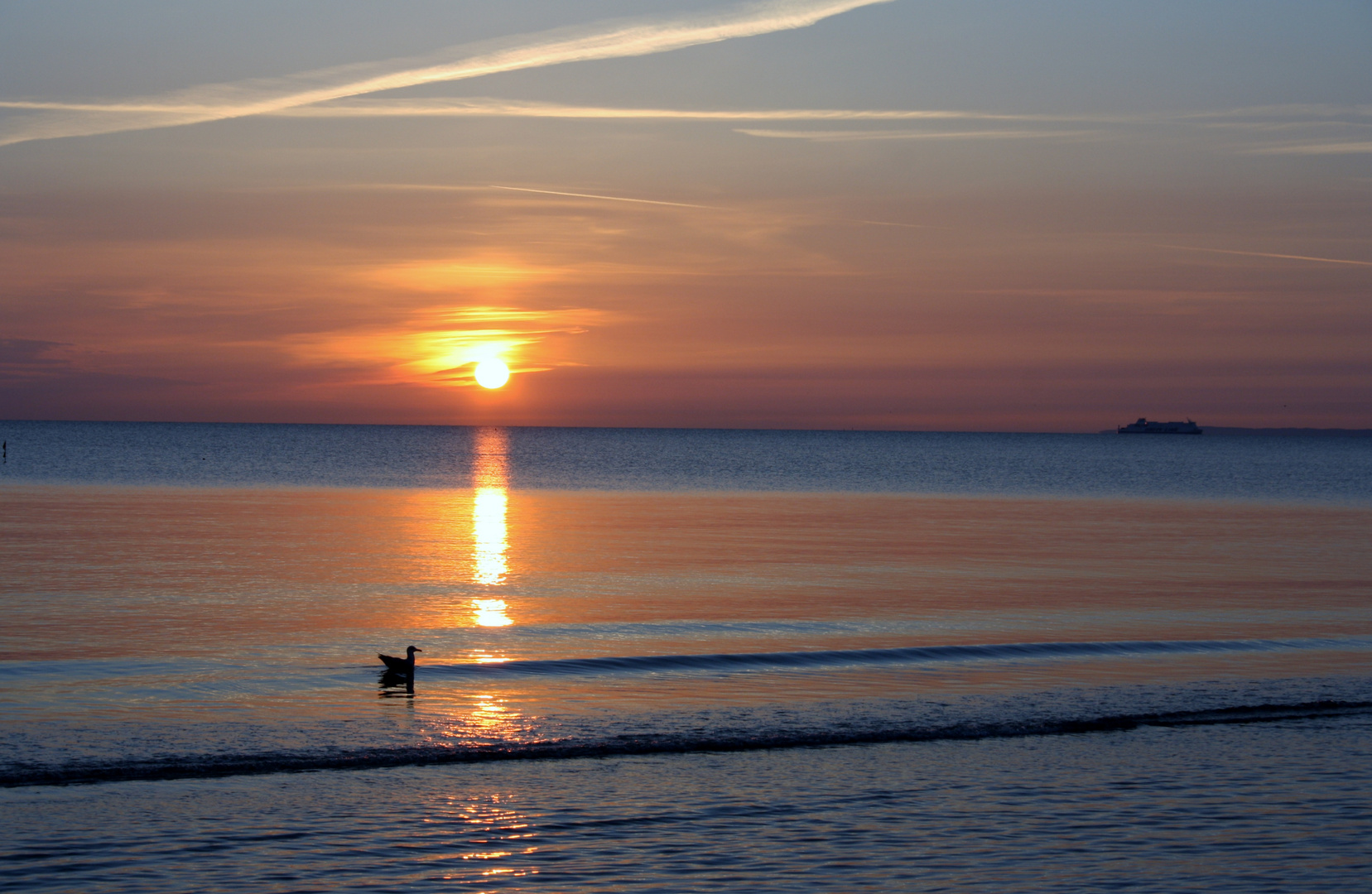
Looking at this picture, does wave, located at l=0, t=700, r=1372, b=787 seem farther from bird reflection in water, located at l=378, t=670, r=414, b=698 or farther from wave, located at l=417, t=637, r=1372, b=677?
wave, located at l=417, t=637, r=1372, b=677

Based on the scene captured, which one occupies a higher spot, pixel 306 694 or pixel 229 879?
pixel 306 694

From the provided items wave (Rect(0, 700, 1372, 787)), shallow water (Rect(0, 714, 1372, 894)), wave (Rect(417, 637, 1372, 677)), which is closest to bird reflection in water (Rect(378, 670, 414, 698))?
wave (Rect(417, 637, 1372, 677))

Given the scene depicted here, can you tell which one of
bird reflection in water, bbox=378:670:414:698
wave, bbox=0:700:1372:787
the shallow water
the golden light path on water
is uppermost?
the golden light path on water

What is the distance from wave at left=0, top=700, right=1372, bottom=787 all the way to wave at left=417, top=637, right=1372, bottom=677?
4845mm

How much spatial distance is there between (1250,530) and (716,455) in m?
105

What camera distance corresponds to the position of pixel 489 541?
143 ft

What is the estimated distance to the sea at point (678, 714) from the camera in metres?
A: 11.1

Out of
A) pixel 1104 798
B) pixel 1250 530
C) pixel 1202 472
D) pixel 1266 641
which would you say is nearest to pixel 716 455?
pixel 1202 472

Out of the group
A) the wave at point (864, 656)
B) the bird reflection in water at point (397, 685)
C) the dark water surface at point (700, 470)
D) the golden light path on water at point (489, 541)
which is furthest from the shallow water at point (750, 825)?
the dark water surface at point (700, 470)

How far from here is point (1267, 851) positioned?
11.4 m

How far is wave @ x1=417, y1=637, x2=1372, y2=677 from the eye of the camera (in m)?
20.6

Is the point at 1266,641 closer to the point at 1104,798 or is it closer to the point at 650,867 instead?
the point at 1104,798

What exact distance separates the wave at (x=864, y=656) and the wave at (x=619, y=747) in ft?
15.9

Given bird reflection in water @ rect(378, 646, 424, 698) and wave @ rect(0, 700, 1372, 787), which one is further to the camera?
bird reflection in water @ rect(378, 646, 424, 698)
